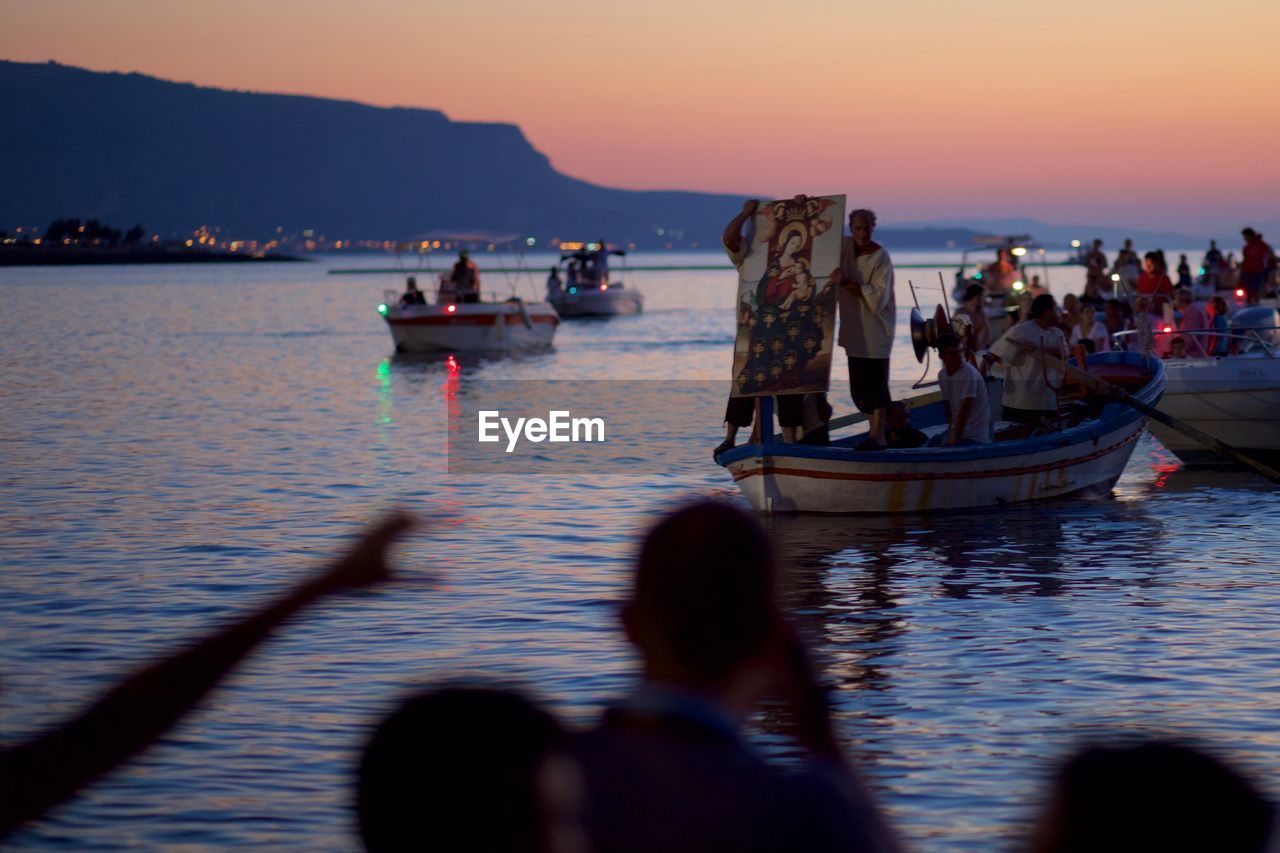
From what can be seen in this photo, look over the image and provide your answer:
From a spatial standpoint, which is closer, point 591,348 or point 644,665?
point 644,665

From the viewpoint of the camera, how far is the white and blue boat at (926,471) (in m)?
15.1

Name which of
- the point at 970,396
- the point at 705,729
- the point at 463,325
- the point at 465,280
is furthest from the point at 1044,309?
Answer: the point at 465,280

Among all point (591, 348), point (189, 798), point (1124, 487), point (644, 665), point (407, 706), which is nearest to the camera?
point (407, 706)

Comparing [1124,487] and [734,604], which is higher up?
[734,604]

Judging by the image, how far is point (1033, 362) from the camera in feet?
55.1

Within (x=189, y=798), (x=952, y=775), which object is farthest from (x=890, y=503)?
(x=189, y=798)

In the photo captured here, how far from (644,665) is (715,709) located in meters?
0.17

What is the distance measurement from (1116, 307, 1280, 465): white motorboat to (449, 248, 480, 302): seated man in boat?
2572cm

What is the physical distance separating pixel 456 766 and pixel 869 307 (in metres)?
12.7

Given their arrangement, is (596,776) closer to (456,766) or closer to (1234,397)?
(456,766)

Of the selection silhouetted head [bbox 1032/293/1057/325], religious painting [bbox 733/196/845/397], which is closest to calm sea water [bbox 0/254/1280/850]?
religious painting [bbox 733/196/845/397]

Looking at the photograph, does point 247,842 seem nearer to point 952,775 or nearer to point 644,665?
point 952,775

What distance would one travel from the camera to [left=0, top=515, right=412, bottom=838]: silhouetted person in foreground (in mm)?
2303

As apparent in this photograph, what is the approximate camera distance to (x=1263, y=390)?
19312 mm
